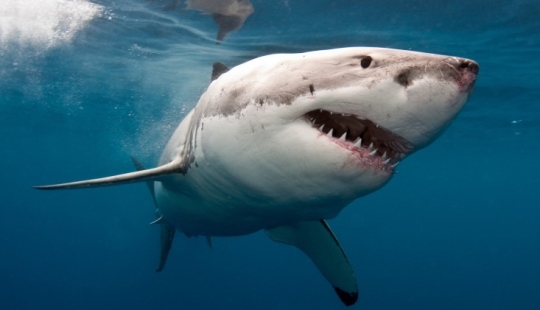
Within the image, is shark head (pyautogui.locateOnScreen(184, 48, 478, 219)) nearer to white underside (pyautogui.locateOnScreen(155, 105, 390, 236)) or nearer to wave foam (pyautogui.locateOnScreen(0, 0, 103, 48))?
white underside (pyautogui.locateOnScreen(155, 105, 390, 236))

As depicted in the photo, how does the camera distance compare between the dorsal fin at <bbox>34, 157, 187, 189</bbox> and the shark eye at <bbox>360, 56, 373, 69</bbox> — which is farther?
the dorsal fin at <bbox>34, 157, 187, 189</bbox>

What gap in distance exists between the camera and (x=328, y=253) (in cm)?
566

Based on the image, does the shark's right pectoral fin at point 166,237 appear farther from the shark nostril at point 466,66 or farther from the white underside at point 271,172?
the shark nostril at point 466,66

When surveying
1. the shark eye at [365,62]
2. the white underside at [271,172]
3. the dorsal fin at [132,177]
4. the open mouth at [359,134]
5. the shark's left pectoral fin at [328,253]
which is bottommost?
the shark's left pectoral fin at [328,253]

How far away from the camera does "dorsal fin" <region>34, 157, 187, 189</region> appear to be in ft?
12.6

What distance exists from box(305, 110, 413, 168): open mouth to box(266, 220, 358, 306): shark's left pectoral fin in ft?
9.00

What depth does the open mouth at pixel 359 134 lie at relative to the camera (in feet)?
8.87

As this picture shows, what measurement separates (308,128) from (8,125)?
41032mm

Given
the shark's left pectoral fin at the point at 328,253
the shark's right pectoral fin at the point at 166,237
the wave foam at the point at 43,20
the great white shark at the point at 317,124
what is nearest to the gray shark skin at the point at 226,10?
the wave foam at the point at 43,20

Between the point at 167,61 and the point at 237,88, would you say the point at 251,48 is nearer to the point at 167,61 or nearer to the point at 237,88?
the point at 167,61

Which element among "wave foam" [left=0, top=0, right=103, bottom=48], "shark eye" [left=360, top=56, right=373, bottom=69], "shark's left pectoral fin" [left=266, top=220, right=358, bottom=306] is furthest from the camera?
"wave foam" [left=0, top=0, right=103, bottom=48]

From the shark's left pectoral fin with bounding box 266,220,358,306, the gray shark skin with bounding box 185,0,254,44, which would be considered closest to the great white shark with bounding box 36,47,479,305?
the shark's left pectoral fin with bounding box 266,220,358,306

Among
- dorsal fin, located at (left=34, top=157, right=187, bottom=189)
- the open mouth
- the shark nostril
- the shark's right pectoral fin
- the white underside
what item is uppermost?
the shark nostril

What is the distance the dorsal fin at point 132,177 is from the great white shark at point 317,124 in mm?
19
